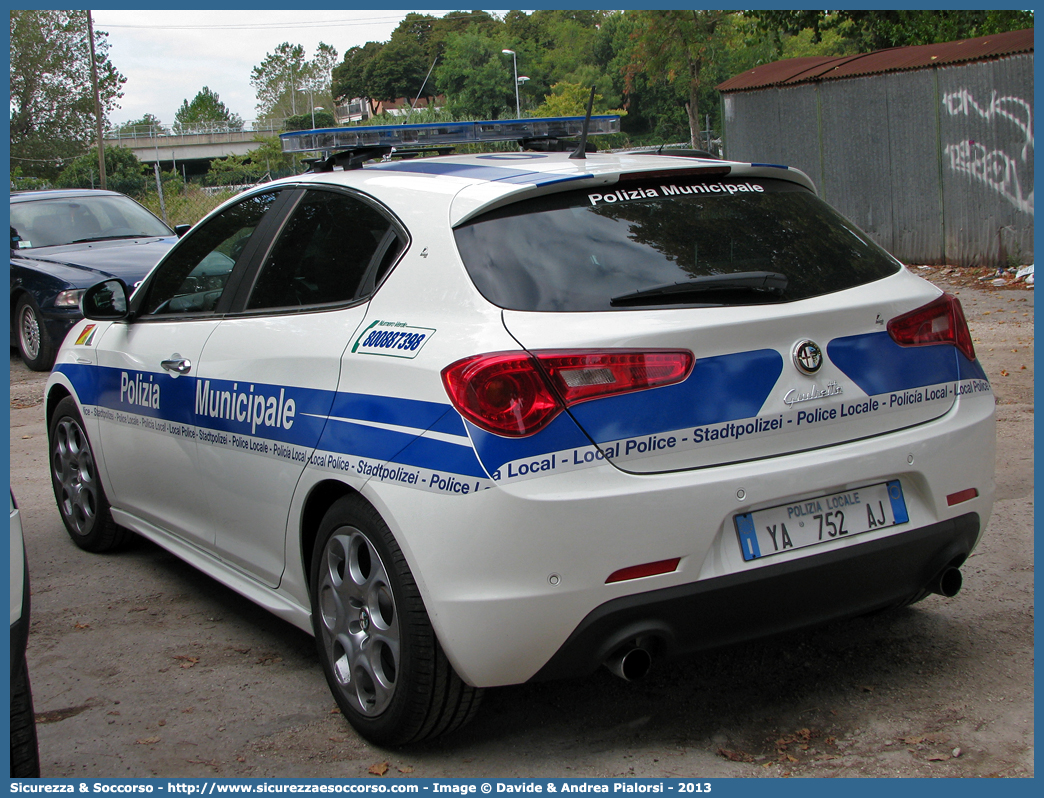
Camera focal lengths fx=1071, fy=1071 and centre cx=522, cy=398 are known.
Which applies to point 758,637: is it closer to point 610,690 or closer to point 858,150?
point 610,690

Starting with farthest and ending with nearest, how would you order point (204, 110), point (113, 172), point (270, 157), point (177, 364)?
point (204, 110) → point (270, 157) → point (113, 172) → point (177, 364)

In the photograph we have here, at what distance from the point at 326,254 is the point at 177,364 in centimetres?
87

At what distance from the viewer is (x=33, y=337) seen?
432 inches

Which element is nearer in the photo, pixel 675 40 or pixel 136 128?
pixel 675 40

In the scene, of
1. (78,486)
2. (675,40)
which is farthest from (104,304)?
(675,40)

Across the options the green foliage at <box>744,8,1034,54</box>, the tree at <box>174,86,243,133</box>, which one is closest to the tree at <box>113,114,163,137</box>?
the tree at <box>174,86,243,133</box>

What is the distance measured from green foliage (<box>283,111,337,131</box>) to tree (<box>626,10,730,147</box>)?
1532 inches

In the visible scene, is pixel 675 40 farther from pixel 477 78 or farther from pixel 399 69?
pixel 399 69

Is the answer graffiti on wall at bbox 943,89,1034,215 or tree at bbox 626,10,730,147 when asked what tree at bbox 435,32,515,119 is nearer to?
tree at bbox 626,10,730,147

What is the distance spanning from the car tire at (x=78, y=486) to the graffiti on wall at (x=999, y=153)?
11.9 m

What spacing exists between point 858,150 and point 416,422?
14.3 meters

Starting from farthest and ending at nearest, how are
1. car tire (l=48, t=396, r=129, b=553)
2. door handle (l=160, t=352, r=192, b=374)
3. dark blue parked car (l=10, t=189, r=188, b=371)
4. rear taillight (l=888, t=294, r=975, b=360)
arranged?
dark blue parked car (l=10, t=189, r=188, b=371) → car tire (l=48, t=396, r=129, b=553) → door handle (l=160, t=352, r=192, b=374) → rear taillight (l=888, t=294, r=975, b=360)

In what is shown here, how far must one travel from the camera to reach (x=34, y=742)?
2.64 metres

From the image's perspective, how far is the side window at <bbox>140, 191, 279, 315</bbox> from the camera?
4043 millimetres
